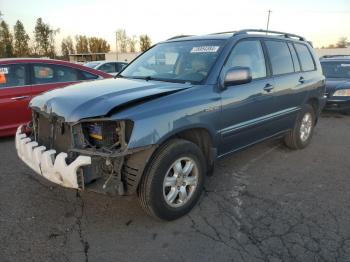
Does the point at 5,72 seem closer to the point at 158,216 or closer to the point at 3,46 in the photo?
the point at 158,216

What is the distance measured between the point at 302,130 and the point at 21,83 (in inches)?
199

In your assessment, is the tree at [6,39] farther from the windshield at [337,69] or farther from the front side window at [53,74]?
the windshield at [337,69]

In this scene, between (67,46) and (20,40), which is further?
(67,46)

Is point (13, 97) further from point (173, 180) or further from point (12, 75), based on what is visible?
point (173, 180)

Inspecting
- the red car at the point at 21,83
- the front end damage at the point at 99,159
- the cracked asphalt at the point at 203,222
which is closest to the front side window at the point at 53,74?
the red car at the point at 21,83

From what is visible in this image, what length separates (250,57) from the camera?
4.37m

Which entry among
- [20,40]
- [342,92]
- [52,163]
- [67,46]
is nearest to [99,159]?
[52,163]

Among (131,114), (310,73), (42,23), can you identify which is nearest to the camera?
(131,114)

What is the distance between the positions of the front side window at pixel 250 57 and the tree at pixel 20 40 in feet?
167

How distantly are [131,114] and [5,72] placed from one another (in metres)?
4.29

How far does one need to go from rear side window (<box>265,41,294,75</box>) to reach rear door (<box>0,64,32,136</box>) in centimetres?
418

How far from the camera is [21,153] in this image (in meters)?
3.69

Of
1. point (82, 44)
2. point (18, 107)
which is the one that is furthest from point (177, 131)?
point (82, 44)

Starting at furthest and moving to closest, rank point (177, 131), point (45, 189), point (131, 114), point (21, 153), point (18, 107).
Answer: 1. point (18, 107)
2. point (45, 189)
3. point (21, 153)
4. point (177, 131)
5. point (131, 114)
